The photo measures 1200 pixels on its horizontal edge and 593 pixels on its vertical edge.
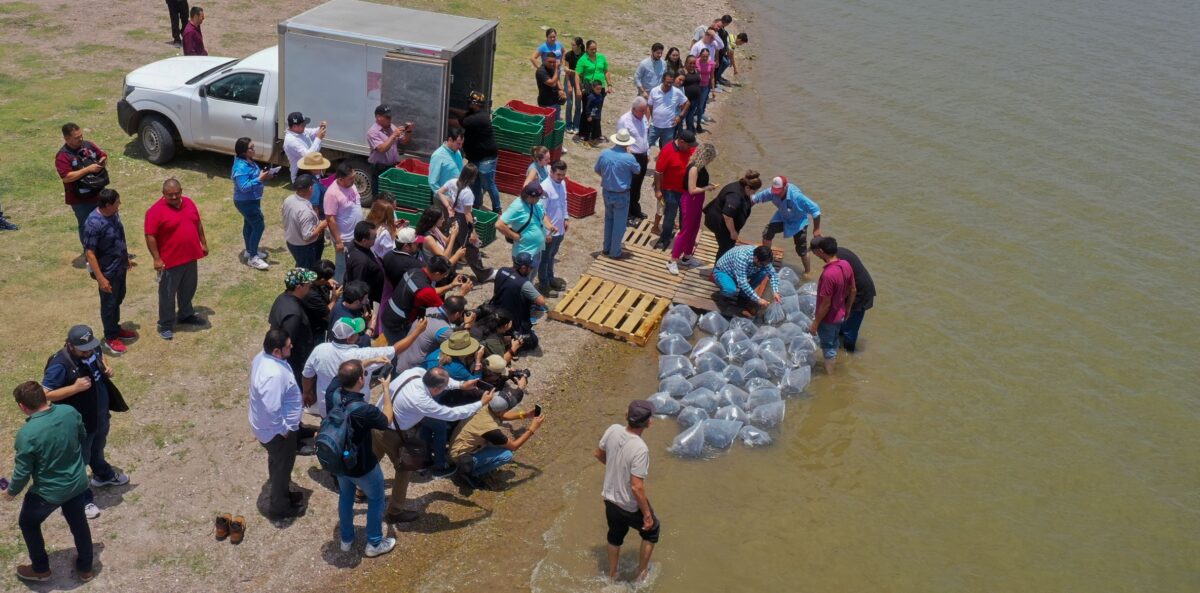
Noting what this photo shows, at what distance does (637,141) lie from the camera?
13414 mm

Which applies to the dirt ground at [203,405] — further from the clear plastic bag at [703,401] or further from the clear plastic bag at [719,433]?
the clear plastic bag at [719,433]

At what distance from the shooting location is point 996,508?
9.27 metres

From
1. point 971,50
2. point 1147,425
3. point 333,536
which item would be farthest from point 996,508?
point 971,50

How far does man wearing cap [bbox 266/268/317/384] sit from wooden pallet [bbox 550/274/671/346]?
3596 mm

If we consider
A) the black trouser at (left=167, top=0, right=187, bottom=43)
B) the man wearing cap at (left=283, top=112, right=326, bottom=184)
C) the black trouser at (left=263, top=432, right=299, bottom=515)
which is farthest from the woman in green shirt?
the black trouser at (left=263, top=432, right=299, bottom=515)

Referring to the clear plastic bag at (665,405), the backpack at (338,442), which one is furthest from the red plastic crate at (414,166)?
the backpack at (338,442)

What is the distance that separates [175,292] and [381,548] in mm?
3974

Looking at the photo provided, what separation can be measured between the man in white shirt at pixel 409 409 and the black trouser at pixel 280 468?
2.16 ft

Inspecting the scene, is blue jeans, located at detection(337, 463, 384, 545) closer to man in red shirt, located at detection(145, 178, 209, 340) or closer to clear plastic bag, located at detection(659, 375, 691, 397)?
man in red shirt, located at detection(145, 178, 209, 340)

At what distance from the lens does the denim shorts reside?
10680mm

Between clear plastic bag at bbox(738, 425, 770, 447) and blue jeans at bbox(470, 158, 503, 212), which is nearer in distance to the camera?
clear plastic bag at bbox(738, 425, 770, 447)

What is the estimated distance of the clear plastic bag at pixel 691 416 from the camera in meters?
9.78

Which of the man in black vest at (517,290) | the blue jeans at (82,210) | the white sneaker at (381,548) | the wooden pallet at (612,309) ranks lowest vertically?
the white sneaker at (381,548)

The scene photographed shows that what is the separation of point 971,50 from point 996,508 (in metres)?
17.5
